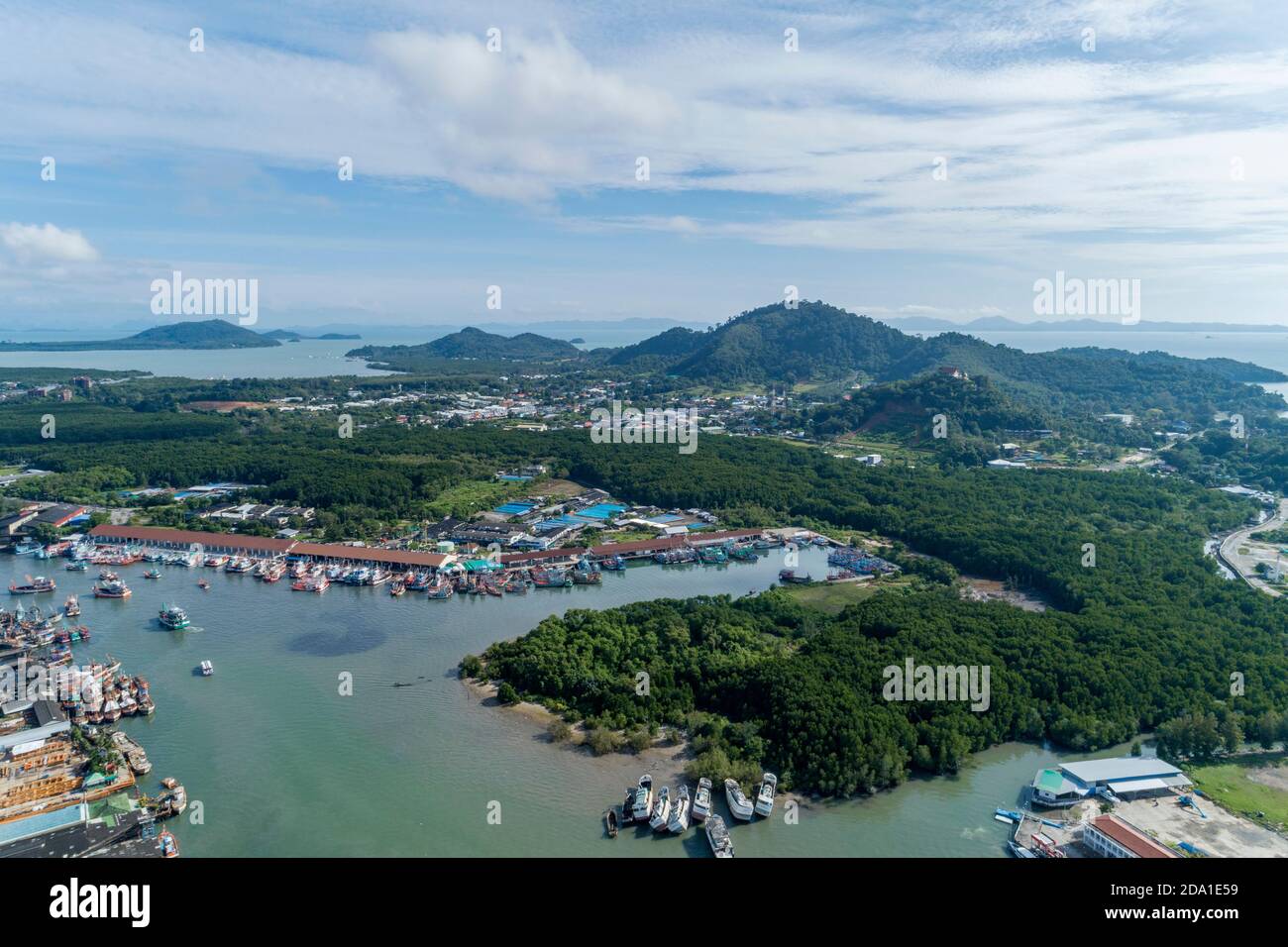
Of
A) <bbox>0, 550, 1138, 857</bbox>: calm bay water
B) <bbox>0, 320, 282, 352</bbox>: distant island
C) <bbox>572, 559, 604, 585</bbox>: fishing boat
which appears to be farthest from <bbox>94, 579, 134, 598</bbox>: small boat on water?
<bbox>0, 320, 282, 352</bbox>: distant island

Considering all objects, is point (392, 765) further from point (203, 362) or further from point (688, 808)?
point (203, 362)

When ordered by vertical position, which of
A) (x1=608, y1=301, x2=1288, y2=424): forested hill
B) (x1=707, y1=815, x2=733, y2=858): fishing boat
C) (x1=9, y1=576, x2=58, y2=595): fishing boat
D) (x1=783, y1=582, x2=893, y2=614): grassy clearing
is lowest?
(x1=707, y1=815, x2=733, y2=858): fishing boat

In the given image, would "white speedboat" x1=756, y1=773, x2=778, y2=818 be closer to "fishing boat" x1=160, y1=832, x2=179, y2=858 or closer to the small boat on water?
"fishing boat" x1=160, y1=832, x2=179, y2=858

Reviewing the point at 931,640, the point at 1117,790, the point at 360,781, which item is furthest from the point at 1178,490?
the point at 360,781

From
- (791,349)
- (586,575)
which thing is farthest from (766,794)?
(791,349)

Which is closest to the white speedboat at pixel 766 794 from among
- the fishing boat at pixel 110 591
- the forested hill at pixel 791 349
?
the fishing boat at pixel 110 591

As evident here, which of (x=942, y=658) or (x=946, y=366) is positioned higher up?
(x=946, y=366)

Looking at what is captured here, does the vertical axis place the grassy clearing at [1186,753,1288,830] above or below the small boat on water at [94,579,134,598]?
below
